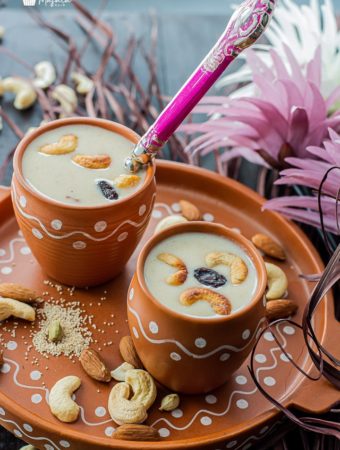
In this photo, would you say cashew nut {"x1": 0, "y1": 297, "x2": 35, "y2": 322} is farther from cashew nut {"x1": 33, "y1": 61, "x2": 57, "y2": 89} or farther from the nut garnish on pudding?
cashew nut {"x1": 33, "y1": 61, "x2": 57, "y2": 89}

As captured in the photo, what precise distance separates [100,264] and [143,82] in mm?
529

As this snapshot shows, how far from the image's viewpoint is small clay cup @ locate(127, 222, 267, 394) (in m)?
0.72

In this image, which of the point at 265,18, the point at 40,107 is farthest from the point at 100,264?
the point at 40,107

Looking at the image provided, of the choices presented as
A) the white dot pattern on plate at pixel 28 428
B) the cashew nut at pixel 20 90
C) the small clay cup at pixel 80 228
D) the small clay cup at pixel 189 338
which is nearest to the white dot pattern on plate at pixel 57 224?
the small clay cup at pixel 80 228

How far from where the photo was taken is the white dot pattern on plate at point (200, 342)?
0.72 m

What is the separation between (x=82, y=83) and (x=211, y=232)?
1.76ft

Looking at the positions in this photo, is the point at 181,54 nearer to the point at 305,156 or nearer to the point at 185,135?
the point at 185,135

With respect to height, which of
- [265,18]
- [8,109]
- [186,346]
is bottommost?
[8,109]

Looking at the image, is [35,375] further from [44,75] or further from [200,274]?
[44,75]

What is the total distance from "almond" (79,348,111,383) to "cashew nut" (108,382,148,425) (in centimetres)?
2

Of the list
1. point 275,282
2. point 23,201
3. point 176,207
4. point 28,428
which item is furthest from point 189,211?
point 28,428

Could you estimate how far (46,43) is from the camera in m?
1.35

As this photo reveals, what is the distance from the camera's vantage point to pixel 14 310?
842mm

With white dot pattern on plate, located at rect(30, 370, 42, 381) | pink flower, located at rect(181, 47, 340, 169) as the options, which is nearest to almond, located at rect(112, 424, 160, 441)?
white dot pattern on plate, located at rect(30, 370, 42, 381)
